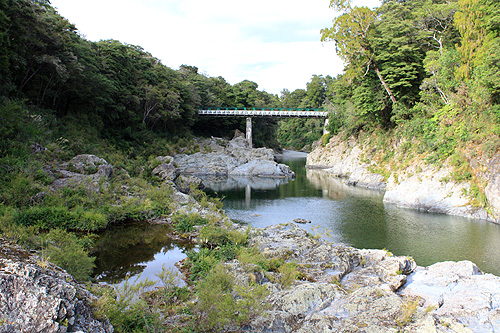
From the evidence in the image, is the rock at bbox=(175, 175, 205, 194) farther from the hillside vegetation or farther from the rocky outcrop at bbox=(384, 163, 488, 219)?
the hillside vegetation

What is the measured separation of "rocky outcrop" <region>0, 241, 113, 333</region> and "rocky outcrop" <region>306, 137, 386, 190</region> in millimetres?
28403

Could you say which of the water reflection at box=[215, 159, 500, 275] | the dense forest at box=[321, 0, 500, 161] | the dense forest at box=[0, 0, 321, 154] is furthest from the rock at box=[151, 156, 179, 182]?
the dense forest at box=[321, 0, 500, 161]

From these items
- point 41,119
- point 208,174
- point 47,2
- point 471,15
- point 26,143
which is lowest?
point 208,174

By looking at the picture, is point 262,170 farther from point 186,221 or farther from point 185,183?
point 186,221

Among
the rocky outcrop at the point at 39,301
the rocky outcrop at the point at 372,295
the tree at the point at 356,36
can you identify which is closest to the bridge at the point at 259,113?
the tree at the point at 356,36

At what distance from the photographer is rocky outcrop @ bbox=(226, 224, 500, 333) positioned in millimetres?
6891

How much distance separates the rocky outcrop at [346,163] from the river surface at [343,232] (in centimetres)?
377

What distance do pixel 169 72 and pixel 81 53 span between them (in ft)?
71.1

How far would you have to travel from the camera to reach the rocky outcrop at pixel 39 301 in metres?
4.25

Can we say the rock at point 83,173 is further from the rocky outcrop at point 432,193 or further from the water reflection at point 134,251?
the rocky outcrop at point 432,193

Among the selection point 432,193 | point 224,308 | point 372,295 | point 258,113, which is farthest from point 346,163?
point 224,308

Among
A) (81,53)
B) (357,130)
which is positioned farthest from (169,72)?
(357,130)

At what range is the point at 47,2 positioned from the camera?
25016 mm

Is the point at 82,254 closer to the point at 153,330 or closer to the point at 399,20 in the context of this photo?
the point at 153,330
